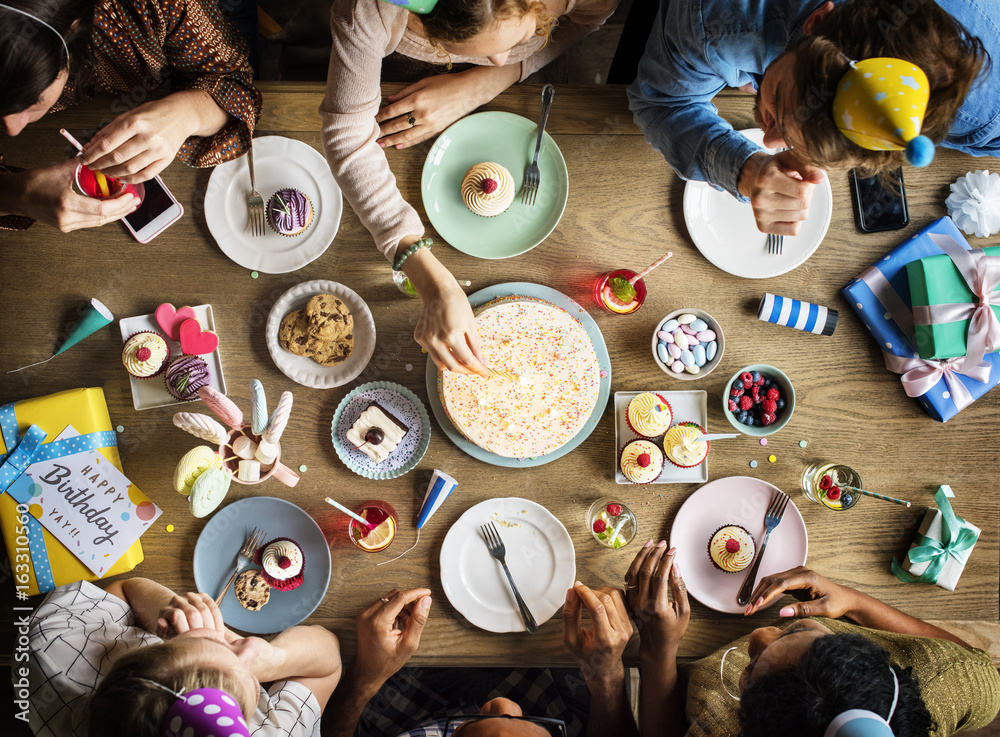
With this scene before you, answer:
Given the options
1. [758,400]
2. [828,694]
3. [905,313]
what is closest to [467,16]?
[758,400]

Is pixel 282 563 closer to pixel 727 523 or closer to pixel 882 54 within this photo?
pixel 727 523

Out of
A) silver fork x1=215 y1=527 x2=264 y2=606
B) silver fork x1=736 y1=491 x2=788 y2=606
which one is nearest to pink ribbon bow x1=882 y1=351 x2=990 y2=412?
silver fork x1=736 y1=491 x2=788 y2=606

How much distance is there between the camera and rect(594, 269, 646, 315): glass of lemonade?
1874 millimetres

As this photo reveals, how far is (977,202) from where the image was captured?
185cm

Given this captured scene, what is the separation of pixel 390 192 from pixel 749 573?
1617 millimetres

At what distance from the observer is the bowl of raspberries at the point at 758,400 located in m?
1.84

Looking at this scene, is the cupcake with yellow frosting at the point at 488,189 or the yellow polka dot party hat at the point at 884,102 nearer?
the yellow polka dot party hat at the point at 884,102

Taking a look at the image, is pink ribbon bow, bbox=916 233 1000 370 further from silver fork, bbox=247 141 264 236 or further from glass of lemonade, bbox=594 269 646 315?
silver fork, bbox=247 141 264 236

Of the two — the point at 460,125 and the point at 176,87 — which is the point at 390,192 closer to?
the point at 460,125

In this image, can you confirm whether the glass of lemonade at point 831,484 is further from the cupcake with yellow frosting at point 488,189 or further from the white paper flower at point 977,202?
the cupcake with yellow frosting at point 488,189

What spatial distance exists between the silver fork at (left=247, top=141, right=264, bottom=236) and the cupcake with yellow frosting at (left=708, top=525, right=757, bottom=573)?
1.73 meters

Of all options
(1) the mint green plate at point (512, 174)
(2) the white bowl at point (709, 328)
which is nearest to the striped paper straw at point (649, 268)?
(2) the white bowl at point (709, 328)

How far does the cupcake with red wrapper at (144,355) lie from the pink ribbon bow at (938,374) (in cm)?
228

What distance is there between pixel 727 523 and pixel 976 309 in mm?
972
